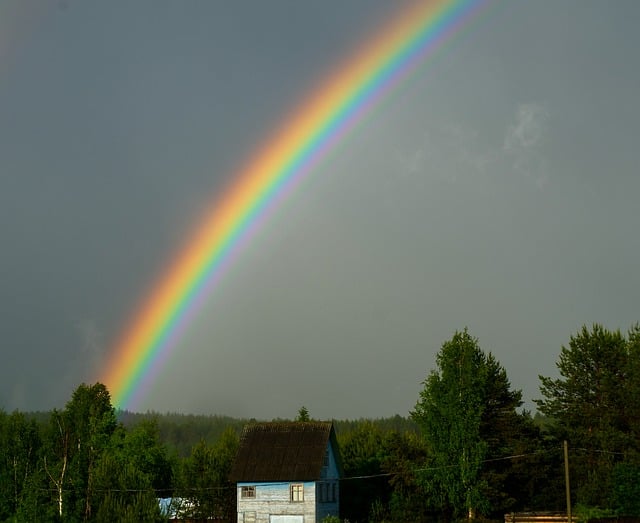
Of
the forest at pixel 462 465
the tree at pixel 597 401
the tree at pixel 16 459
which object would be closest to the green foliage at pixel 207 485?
→ the forest at pixel 462 465

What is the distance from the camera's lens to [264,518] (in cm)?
5703

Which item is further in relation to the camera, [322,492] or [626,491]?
[322,492]

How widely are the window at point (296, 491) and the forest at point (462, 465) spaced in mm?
5425

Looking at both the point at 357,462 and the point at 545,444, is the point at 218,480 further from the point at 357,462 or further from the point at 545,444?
the point at 545,444

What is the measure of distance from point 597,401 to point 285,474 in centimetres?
2268

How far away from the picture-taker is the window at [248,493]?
5766 centimetres

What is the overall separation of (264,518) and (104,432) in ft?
72.7

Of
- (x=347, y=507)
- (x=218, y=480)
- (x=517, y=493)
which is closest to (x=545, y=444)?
(x=517, y=493)

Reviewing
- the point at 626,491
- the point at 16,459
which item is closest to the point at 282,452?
the point at 626,491

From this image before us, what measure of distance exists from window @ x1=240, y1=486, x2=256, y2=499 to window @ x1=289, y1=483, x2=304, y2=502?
2733 millimetres

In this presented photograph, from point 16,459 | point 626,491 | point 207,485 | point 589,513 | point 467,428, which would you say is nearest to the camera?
point 589,513

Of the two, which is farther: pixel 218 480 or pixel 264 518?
pixel 218 480

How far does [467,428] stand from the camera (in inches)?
2190

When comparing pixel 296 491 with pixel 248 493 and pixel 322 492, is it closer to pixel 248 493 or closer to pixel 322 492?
pixel 322 492
